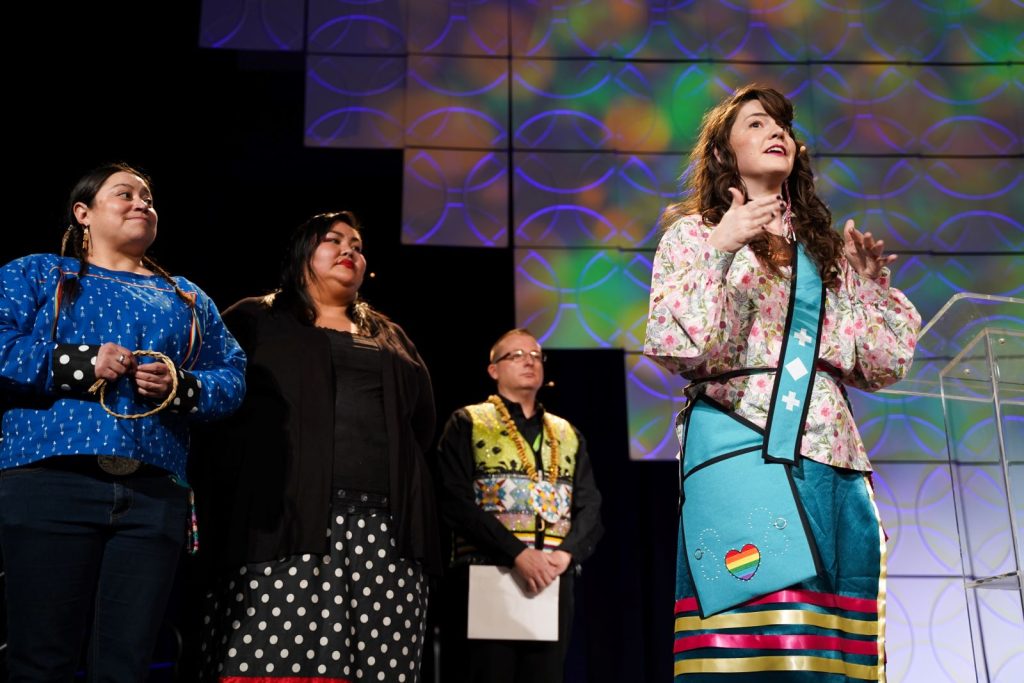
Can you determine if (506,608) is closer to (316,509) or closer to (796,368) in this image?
(316,509)

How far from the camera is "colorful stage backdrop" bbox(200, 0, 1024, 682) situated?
A: 4.46 meters

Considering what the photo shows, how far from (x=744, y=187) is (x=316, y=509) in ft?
4.23

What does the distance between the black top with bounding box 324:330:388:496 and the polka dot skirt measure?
0.09m

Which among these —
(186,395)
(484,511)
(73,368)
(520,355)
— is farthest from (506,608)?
(73,368)

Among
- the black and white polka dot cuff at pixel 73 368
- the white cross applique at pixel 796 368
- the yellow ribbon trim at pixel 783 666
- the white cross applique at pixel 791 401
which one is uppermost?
the black and white polka dot cuff at pixel 73 368

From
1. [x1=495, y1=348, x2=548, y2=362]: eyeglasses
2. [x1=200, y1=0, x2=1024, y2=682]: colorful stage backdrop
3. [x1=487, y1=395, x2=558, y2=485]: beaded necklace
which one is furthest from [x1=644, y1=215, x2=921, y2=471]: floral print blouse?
[x1=200, y1=0, x2=1024, y2=682]: colorful stage backdrop

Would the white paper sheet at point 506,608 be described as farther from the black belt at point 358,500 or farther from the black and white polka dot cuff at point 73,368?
the black and white polka dot cuff at point 73,368

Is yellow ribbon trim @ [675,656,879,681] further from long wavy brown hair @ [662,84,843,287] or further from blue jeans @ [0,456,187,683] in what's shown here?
blue jeans @ [0,456,187,683]

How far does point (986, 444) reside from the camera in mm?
2619

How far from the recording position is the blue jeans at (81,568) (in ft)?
7.00

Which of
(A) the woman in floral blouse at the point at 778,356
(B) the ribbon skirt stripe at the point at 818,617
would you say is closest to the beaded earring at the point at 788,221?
(A) the woman in floral blouse at the point at 778,356

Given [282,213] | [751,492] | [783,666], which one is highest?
[282,213]

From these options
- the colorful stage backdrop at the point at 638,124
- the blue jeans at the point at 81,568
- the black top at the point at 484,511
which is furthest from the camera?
the colorful stage backdrop at the point at 638,124

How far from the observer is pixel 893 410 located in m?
4.33
